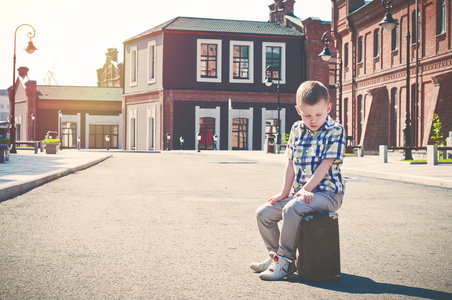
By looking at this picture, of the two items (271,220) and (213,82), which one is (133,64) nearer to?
(213,82)

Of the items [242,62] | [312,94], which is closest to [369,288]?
[312,94]

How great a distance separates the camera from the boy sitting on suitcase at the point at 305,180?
161 inches

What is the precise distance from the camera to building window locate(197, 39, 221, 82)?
160ft

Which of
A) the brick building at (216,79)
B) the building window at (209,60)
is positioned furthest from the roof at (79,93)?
the building window at (209,60)

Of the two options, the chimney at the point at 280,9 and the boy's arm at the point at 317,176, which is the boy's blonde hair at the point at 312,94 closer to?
the boy's arm at the point at 317,176

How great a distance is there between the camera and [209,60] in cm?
4906

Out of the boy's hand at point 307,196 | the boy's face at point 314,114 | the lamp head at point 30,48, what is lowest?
the boy's hand at point 307,196

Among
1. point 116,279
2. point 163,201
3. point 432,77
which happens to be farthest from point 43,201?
point 432,77

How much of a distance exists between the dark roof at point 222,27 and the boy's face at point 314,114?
45.3 meters

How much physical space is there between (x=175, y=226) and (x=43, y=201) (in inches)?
135

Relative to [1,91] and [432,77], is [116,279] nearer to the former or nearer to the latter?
[432,77]

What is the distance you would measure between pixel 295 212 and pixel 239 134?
45443mm

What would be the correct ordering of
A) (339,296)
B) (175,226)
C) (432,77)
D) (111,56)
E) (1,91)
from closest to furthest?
1. (339,296)
2. (175,226)
3. (432,77)
4. (111,56)
5. (1,91)

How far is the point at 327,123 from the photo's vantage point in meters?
4.29
